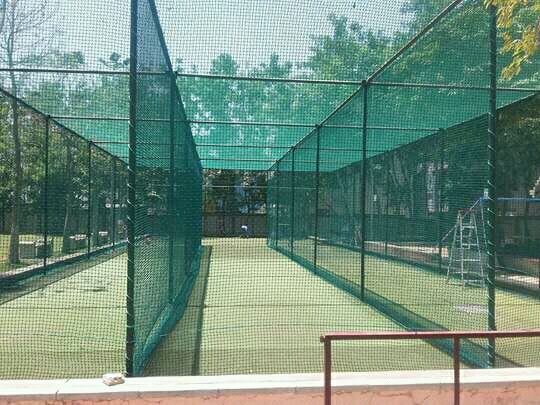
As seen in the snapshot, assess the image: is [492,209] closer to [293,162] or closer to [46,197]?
[46,197]

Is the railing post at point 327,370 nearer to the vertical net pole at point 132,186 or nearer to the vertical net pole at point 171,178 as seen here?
the vertical net pole at point 132,186

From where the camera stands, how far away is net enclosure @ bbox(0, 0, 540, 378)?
4.67 meters

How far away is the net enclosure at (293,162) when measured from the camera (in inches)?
184

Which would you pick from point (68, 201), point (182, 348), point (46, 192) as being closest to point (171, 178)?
point (182, 348)

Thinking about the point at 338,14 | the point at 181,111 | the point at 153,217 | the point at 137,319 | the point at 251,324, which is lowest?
the point at 251,324

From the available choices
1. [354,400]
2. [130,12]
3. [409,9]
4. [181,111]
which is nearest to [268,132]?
[181,111]

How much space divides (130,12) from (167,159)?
7.43 feet

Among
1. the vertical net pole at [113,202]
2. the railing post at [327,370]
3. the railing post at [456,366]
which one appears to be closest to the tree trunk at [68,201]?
the vertical net pole at [113,202]

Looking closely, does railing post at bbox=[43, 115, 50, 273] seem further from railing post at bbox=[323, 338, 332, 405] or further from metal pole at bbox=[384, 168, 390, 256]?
railing post at bbox=[323, 338, 332, 405]

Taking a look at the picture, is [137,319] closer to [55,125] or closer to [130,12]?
[130,12]

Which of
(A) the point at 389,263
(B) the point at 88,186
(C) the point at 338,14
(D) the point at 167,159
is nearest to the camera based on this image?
(C) the point at 338,14

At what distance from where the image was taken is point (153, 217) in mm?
5391

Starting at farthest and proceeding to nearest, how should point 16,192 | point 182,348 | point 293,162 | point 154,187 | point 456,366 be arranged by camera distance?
point 293,162 → point 16,192 → point 154,187 → point 182,348 → point 456,366

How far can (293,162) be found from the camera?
42.3 ft
